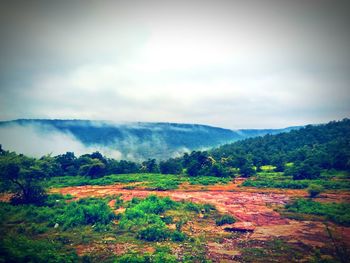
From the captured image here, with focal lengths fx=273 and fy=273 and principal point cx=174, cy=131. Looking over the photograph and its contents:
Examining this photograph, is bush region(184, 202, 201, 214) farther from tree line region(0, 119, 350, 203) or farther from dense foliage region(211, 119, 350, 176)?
dense foliage region(211, 119, 350, 176)

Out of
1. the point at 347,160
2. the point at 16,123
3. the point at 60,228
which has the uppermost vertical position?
the point at 16,123

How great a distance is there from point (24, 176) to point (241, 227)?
53.0 ft

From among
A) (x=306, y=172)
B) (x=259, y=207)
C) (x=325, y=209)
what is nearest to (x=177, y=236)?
(x=259, y=207)

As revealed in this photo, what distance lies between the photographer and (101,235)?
1505cm

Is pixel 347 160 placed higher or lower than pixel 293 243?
higher

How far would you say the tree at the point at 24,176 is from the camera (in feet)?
67.3

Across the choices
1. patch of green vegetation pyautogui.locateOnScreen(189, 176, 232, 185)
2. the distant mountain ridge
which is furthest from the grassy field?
the distant mountain ridge

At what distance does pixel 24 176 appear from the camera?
20.7 meters

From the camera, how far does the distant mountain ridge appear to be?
94188 millimetres

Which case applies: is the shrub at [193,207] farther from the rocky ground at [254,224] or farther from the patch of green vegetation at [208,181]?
the patch of green vegetation at [208,181]

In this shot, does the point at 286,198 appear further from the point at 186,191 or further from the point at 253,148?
the point at 253,148

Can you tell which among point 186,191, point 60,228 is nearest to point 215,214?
point 186,191

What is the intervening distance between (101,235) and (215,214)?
7.83 meters

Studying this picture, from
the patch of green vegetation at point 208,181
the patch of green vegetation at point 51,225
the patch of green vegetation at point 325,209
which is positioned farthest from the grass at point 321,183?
the patch of green vegetation at point 51,225
